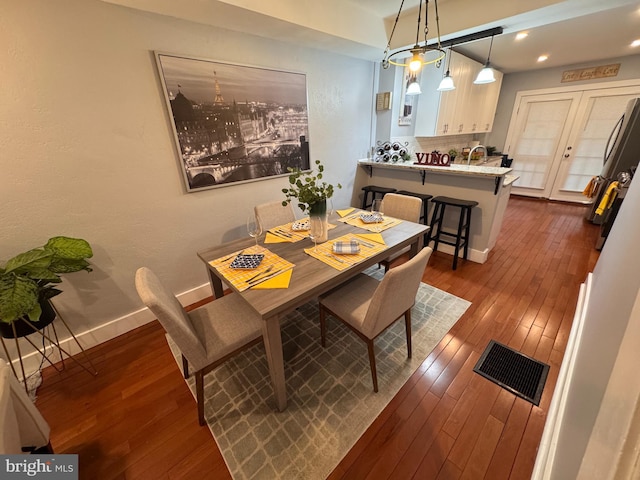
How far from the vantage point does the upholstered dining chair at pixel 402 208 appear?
7.39ft

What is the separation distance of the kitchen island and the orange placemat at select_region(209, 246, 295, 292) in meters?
2.18

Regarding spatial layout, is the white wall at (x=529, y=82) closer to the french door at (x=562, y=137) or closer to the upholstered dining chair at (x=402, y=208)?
the french door at (x=562, y=137)

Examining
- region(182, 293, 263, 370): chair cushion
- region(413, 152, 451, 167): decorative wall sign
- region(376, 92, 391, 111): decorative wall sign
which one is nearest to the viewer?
region(182, 293, 263, 370): chair cushion

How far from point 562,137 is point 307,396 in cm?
662

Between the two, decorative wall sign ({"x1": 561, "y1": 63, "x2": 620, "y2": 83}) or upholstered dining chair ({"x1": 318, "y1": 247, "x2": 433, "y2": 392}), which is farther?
decorative wall sign ({"x1": 561, "y1": 63, "x2": 620, "y2": 83})

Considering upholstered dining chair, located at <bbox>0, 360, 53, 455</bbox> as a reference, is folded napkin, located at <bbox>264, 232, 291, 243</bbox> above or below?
above

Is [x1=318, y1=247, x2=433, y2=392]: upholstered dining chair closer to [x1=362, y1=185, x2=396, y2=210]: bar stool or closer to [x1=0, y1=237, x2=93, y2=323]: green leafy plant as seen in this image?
[x1=0, y1=237, x2=93, y2=323]: green leafy plant

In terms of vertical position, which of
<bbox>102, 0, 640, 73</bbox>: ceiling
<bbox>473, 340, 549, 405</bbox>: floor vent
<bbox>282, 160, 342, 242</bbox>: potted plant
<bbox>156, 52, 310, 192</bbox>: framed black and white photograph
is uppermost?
<bbox>102, 0, 640, 73</bbox>: ceiling

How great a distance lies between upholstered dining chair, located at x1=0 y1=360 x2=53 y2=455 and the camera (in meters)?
0.82

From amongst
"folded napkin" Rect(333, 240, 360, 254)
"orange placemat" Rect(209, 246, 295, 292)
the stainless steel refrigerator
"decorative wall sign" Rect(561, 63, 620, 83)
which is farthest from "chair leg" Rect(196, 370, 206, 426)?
"decorative wall sign" Rect(561, 63, 620, 83)

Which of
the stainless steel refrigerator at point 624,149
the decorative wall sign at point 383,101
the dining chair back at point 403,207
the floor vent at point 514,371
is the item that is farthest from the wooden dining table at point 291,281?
the stainless steel refrigerator at point 624,149

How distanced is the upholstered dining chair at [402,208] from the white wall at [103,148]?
4.61ft

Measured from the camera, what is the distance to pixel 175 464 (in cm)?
123

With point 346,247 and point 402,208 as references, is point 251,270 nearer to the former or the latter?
point 346,247
